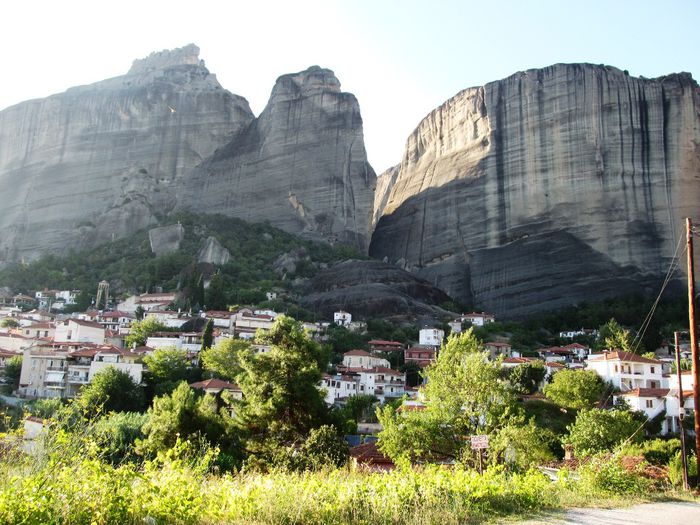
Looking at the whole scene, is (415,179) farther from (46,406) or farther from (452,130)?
(46,406)

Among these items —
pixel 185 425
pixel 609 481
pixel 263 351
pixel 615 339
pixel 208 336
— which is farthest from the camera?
pixel 615 339

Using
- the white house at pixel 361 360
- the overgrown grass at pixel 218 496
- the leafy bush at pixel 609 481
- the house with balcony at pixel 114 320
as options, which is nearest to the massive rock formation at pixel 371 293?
the white house at pixel 361 360

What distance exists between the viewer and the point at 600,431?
85.6 feet

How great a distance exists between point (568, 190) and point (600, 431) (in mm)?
58382

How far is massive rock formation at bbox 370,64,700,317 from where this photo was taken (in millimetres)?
76562

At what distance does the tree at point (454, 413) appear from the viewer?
1639 cm

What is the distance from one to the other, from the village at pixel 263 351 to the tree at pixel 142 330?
0.71 meters

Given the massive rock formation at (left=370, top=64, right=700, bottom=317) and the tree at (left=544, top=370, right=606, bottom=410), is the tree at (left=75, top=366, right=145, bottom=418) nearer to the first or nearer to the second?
the tree at (left=544, top=370, right=606, bottom=410)

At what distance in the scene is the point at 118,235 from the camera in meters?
102

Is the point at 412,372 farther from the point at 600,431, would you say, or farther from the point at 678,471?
the point at 678,471

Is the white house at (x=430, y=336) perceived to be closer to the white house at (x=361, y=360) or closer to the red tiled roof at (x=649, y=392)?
the white house at (x=361, y=360)

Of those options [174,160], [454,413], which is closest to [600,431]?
[454,413]

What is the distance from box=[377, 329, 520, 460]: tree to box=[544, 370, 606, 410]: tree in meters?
23.2

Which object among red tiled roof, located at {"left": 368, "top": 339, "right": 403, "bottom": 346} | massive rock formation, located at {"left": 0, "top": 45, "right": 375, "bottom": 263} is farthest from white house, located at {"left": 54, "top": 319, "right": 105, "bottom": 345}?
massive rock formation, located at {"left": 0, "top": 45, "right": 375, "bottom": 263}
